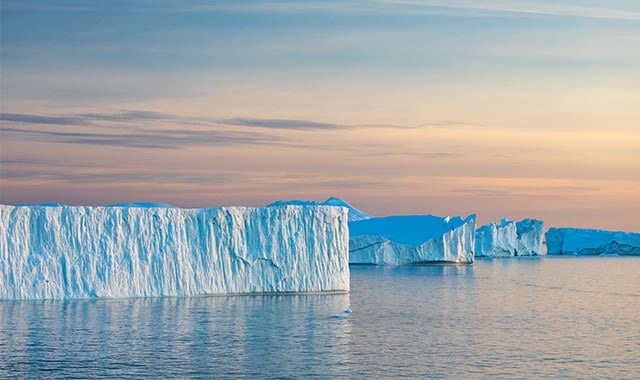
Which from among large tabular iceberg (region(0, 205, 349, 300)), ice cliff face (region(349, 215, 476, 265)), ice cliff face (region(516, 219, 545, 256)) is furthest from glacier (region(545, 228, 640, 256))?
large tabular iceberg (region(0, 205, 349, 300))

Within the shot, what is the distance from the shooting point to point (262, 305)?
81.0 ft

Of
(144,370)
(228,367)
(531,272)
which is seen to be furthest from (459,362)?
(531,272)

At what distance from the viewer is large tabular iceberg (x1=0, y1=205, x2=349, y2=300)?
2342 centimetres

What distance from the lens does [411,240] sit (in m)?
49.8

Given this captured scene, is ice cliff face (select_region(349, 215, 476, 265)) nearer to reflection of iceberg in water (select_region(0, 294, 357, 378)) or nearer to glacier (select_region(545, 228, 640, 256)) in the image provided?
reflection of iceberg in water (select_region(0, 294, 357, 378))

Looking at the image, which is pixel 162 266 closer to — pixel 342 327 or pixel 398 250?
pixel 342 327

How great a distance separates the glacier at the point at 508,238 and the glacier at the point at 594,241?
5911 millimetres

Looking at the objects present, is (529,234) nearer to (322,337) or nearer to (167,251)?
(167,251)

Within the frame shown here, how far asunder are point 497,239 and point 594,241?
12.3 m

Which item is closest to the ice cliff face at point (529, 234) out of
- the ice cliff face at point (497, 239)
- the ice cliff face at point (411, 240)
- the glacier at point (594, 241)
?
Result: the ice cliff face at point (497, 239)

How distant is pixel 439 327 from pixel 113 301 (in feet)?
29.8

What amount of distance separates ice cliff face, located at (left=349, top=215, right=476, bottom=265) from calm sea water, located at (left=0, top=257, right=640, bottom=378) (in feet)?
62.1

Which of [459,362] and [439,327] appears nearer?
[459,362]

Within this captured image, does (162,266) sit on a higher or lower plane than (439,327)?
higher
